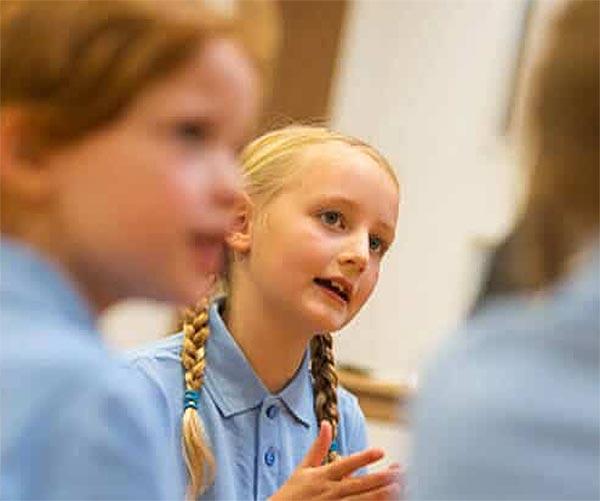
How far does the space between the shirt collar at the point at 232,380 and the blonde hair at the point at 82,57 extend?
0.68 metres

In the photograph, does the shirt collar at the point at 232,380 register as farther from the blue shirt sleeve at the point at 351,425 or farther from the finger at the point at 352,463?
the finger at the point at 352,463

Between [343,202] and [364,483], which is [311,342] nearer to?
[343,202]

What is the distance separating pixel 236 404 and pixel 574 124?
0.77m

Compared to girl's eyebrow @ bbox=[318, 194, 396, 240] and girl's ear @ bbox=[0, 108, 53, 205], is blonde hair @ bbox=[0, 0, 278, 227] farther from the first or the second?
girl's eyebrow @ bbox=[318, 194, 396, 240]

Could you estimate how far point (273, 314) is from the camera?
148cm

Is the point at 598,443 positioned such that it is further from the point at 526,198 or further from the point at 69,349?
the point at 69,349

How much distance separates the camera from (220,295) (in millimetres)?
1560

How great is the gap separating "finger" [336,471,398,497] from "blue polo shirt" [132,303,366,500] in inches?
6.3

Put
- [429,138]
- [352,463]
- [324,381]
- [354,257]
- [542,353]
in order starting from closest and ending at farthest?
[542,353], [352,463], [354,257], [324,381], [429,138]

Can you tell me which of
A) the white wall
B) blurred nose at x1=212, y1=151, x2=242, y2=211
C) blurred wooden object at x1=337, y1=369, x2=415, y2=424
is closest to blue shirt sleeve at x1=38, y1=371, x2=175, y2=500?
blurred nose at x1=212, y1=151, x2=242, y2=211

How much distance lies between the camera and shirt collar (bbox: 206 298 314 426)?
58.2 inches

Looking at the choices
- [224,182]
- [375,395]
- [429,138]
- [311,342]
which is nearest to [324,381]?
[311,342]

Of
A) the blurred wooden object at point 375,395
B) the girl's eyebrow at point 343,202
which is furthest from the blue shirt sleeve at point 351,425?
the blurred wooden object at point 375,395

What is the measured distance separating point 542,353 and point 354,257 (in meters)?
0.72
